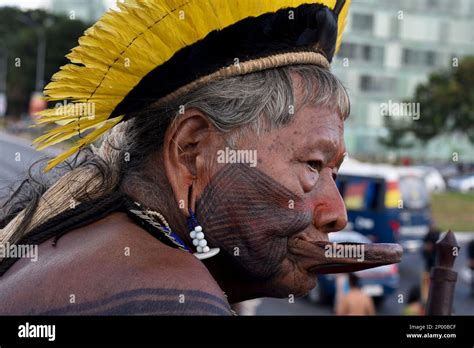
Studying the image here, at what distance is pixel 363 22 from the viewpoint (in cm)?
4244

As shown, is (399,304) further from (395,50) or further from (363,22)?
(395,50)

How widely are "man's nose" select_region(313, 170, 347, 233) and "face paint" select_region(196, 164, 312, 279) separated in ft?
0.08

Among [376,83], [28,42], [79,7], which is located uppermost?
[28,42]

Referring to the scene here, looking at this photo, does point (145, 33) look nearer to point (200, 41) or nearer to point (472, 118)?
point (200, 41)

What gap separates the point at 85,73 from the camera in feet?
4.69

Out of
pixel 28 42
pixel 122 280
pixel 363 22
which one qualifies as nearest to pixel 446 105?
pixel 363 22

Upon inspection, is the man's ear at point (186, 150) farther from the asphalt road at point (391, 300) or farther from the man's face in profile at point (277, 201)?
the asphalt road at point (391, 300)


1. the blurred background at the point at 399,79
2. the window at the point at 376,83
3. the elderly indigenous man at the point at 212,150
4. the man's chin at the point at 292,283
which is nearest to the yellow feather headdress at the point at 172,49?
the elderly indigenous man at the point at 212,150

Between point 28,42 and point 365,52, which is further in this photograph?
point 365,52

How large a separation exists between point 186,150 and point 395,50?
44281 millimetres

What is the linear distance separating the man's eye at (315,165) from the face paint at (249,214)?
0.06m

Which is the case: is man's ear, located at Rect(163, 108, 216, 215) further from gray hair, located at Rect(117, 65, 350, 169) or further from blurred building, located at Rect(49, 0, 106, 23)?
blurred building, located at Rect(49, 0, 106, 23)

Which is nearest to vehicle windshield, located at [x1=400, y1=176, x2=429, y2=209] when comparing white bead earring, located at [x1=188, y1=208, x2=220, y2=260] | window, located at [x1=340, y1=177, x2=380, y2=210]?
window, located at [x1=340, y1=177, x2=380, y2=210]
